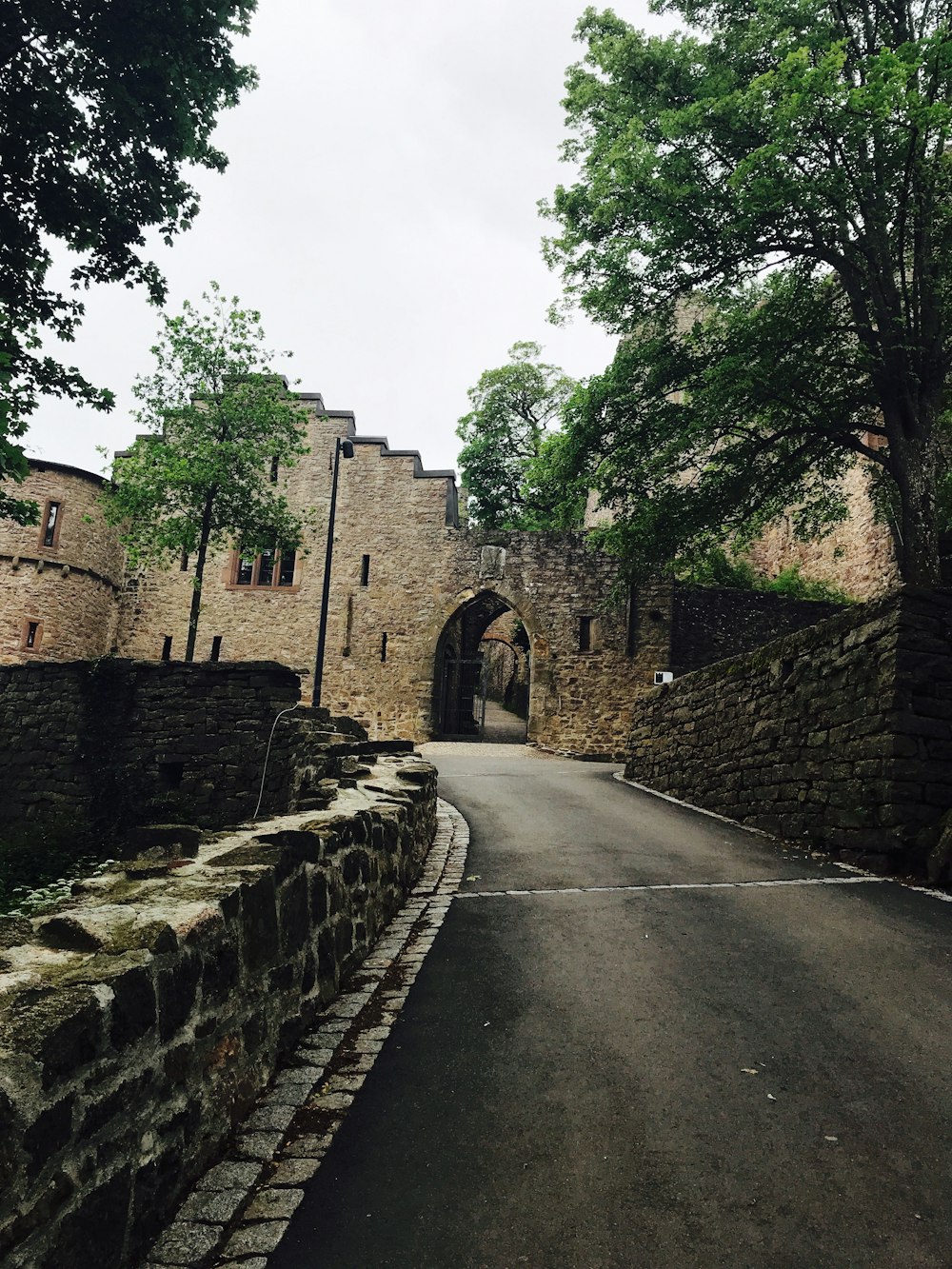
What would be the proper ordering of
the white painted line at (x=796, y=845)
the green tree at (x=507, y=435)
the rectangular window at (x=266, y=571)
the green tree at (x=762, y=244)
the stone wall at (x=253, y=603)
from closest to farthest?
the white painted line at (x=796, y=845) → the green tree at (x=762, y=244) → the stone wall at (x=253, y=603) → the rectangular window at (x=266, y=571) → the green tree at (x=507, y=435)

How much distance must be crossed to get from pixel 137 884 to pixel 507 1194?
5.68ft

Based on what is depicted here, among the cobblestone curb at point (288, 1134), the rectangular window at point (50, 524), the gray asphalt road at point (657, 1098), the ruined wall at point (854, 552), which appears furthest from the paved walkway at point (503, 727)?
the cobblestone curb at point (288, 1134)

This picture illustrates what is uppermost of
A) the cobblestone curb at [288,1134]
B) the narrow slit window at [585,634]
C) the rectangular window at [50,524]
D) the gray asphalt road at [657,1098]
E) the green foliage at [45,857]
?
the rectangular window at [50,524]

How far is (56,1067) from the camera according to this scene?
1.74m

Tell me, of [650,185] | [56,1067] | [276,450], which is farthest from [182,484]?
[56,1067]

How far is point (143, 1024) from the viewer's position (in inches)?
82.7

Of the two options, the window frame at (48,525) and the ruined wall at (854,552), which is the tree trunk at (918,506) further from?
the window frame at (48,525)

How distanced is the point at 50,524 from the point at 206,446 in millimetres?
8114

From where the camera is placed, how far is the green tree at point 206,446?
62.9ft

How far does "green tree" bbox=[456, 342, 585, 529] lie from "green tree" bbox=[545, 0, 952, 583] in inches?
759

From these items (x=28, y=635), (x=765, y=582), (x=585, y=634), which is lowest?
(x=28, y=635)

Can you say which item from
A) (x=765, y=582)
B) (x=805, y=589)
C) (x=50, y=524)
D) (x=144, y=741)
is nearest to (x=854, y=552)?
(x=805, y=589)

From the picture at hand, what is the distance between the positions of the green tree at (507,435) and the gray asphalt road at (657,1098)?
2897 cm

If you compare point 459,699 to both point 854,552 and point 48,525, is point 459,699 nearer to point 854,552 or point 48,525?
point 854,552
